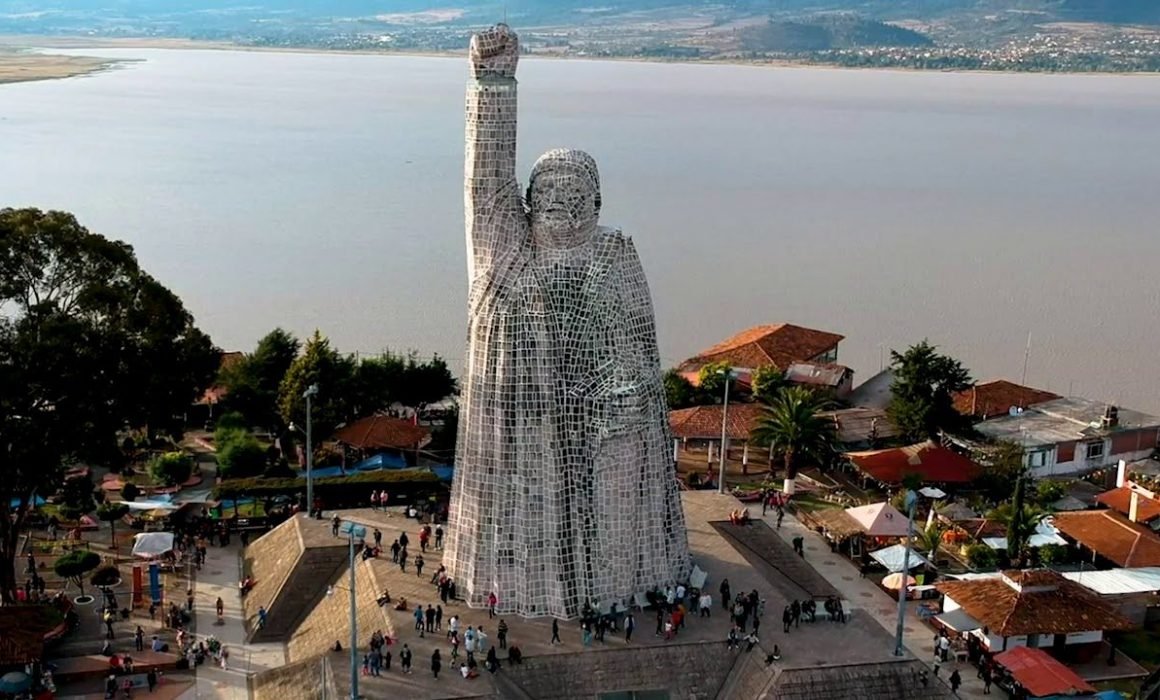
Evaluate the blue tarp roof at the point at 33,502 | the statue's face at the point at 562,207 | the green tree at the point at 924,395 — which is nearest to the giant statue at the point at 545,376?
the statue's face at the point at 562,207

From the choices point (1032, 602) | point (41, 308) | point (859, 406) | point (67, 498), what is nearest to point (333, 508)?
point (67, 498)

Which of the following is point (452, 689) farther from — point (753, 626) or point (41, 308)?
point (41, 308)

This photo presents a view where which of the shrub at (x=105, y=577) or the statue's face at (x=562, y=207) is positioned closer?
the statue's face at (x=562, y=207)

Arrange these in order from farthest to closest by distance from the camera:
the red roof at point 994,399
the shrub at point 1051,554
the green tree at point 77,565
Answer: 1. the red roof at point 994,399
2. the shrub at point 1051,554
3. the green tree at point 77,565

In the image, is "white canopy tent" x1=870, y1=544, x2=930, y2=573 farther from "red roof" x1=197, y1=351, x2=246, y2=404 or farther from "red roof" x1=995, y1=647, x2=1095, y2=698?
"red roof" x1=197, y1=351, x2=246, y2=404

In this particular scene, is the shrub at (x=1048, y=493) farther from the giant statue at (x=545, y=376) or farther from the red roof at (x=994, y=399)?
the giant statue at (x=545, y=376)

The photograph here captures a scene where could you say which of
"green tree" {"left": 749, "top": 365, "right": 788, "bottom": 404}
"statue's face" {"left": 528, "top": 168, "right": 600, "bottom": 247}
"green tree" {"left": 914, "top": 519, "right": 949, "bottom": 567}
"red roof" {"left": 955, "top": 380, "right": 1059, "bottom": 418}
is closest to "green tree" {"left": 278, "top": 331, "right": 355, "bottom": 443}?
"green tree" {"left": 749, "top": 365, "right": 788, "bottom": 404}
